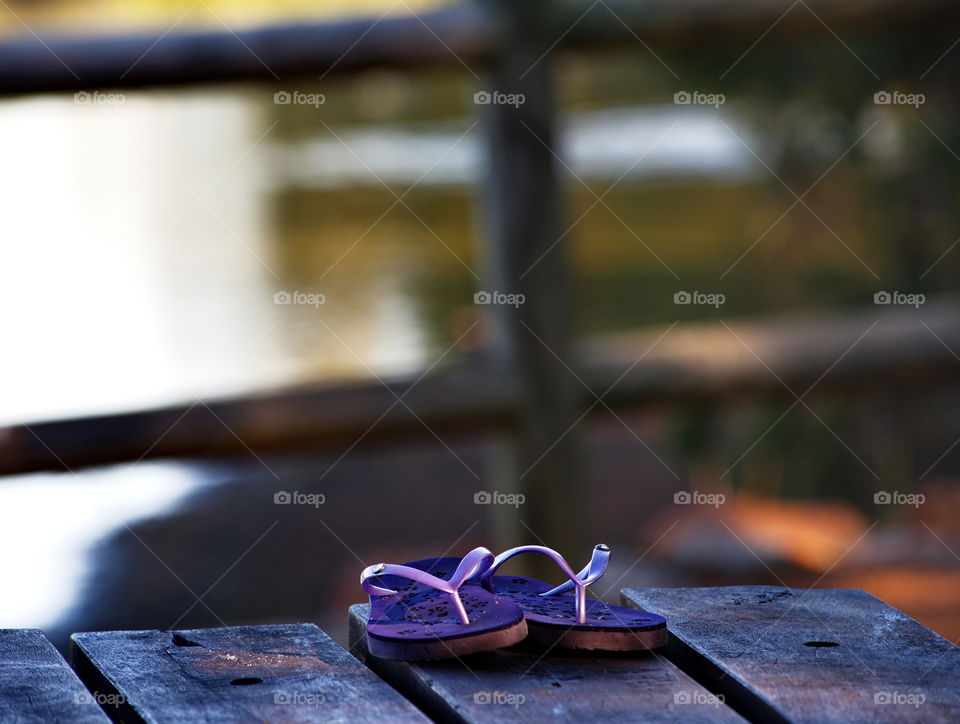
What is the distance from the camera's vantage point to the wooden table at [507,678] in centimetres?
100

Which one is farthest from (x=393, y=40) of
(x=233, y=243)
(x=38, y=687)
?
(x=233, y=243)

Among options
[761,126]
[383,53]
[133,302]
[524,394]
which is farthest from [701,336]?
[133,302]

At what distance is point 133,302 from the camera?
6.12 meters

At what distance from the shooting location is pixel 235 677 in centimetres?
108

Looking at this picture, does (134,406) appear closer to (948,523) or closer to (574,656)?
(574,656)

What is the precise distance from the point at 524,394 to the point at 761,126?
1.94 metres
